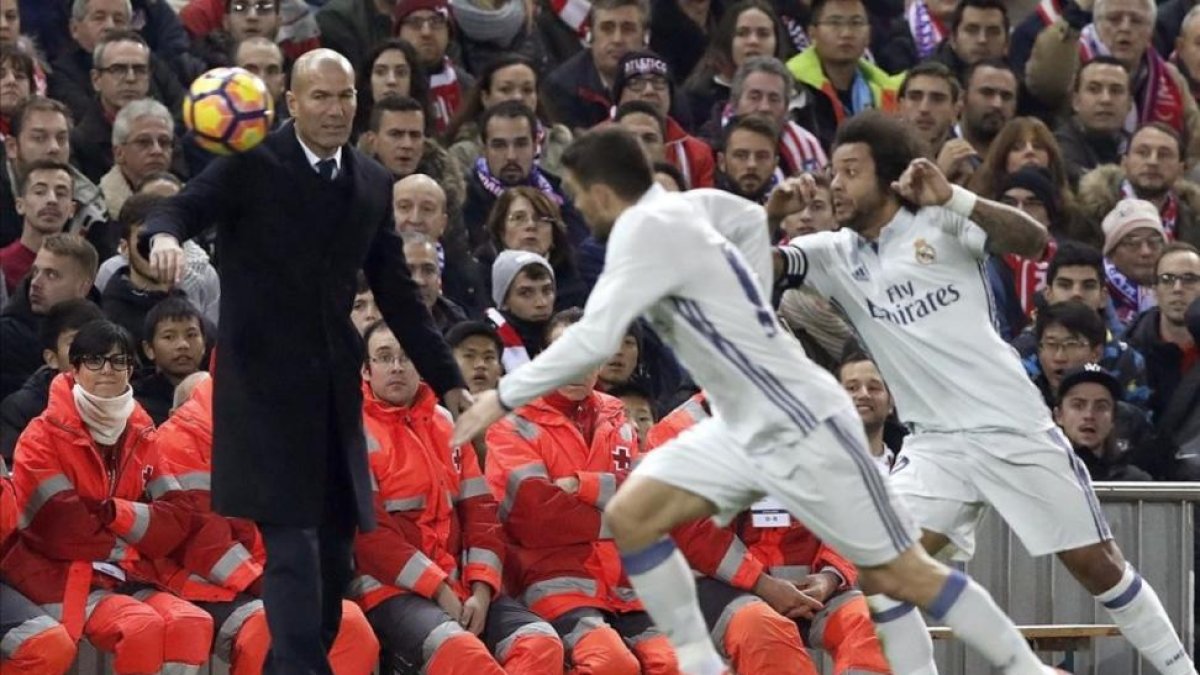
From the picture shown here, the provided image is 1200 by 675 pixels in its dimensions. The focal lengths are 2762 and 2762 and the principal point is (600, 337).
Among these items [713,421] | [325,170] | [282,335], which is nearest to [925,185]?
[713,421]

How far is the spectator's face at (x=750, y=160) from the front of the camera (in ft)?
47.8

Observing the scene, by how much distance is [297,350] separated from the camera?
377 inches

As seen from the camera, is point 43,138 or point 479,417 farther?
point 43,138

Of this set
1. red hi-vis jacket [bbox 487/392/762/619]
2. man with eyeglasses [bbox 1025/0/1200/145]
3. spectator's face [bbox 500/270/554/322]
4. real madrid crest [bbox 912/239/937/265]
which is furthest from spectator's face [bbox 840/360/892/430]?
man with eyeglasses [bbox 1025/0/1200/145]

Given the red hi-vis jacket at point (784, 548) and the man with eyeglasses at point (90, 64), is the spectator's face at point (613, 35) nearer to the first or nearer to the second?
the man with eyeglasses at point (90, 64)

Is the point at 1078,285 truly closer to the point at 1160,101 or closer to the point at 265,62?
the point at 1160,101

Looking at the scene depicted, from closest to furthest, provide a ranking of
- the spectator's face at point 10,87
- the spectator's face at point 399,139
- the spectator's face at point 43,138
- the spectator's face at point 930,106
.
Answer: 1. the spectator's face at point 43,138
2. the spectator's face at point 399,139
3. the spectator's face at point 10,87
4. the spectator's face at point 930,106

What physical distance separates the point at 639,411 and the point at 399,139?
2392 millimetres

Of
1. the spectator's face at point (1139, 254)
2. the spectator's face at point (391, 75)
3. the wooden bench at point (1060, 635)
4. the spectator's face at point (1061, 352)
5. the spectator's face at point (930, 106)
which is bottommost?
the wooden bench at point (1060, 635)

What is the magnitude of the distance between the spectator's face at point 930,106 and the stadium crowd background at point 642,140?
0.02 meters

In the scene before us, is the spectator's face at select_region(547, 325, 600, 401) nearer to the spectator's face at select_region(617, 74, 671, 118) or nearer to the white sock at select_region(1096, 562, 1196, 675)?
the white sock at select_region(1096, 562, 1196, 675)

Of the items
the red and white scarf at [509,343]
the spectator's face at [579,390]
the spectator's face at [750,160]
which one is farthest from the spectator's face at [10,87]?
the spectator's face at [579,390]

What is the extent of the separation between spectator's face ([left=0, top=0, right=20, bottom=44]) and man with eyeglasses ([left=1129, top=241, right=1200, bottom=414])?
19.7 feet

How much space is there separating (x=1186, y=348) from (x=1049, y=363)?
962mm
